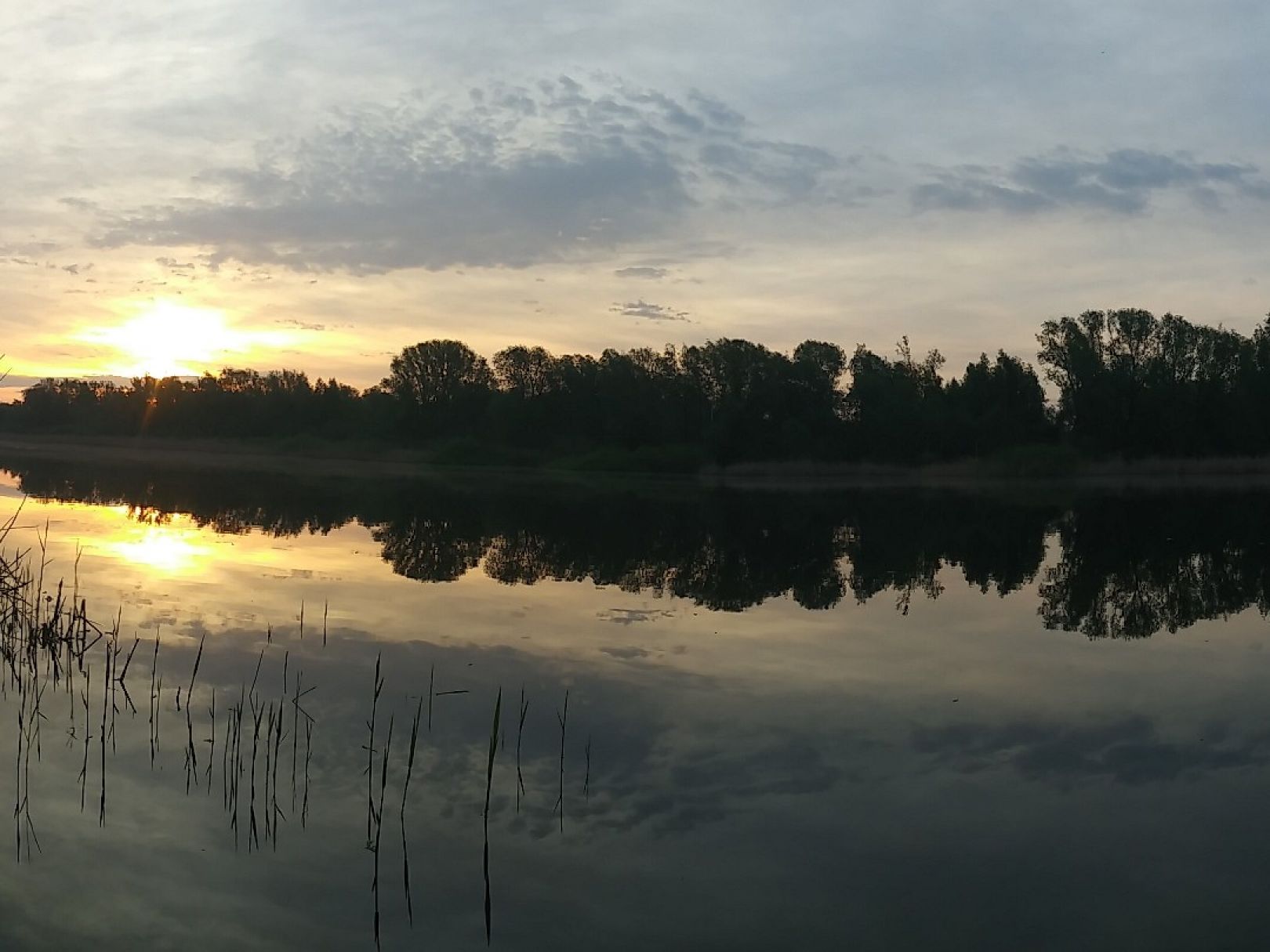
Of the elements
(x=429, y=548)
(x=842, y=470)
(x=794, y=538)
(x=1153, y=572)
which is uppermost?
(x=842, y=470)

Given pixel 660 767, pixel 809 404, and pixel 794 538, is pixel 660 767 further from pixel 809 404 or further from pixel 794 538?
pixel 809 404

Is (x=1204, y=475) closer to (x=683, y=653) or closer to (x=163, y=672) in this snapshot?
(x=683, y=653)

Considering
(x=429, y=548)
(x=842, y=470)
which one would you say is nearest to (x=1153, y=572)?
(x=429, y=548)

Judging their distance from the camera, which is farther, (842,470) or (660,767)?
(842,470)

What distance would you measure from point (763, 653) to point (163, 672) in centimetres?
542

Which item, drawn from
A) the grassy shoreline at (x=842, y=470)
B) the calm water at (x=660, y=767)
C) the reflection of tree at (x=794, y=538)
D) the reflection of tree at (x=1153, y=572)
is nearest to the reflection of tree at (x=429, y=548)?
the reflection of tree at (x=794, y=538)

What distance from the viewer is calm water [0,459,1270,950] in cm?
489

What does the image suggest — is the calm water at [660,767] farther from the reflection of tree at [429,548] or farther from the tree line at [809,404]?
the tree line at [809,404]

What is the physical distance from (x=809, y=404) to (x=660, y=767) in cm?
4969

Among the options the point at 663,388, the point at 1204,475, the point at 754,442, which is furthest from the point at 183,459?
the point at 1204,475

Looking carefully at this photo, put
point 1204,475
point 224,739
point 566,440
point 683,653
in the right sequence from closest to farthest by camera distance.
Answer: point 224,739
point 683,653
point 1204,475
point 566,440

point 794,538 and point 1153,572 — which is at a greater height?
point 1153,572

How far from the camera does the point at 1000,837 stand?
227 inches

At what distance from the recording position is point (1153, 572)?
1703 centimetres
